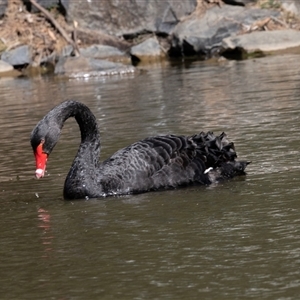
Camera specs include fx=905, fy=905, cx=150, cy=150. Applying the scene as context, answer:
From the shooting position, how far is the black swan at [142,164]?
274 inches

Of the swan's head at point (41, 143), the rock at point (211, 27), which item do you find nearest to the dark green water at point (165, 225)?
the swan's head at point (41, 143)

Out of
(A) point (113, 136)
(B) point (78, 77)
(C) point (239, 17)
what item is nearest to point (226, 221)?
(A) point (113, 136)

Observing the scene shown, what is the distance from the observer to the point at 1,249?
5.60 meters

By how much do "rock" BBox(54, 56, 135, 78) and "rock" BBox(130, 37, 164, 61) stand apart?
161cm

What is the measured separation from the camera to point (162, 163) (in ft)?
23.2

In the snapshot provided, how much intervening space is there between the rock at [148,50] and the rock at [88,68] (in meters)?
1.61

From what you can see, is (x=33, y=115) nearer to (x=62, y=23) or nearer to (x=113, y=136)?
(x=113, y=136)

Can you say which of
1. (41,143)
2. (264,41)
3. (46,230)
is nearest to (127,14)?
(264,41)

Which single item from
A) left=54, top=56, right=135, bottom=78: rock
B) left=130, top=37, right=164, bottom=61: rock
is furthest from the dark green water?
left=130, top=37, right=164, bottom=61: rock

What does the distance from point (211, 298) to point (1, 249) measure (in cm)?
178

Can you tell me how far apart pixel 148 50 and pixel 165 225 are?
15.8 metres

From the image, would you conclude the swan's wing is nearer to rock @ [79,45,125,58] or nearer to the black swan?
the black swan

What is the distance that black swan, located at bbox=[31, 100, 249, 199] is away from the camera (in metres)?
6.96

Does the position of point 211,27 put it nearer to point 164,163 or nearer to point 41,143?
point 164,163
